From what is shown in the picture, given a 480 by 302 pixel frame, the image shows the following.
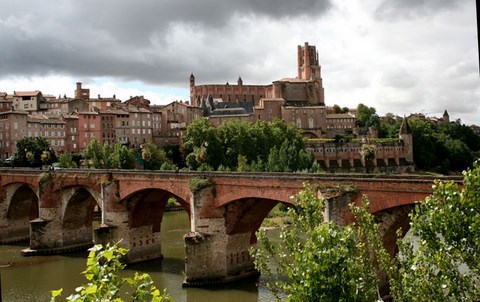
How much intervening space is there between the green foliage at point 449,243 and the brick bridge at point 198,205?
41.2 feet

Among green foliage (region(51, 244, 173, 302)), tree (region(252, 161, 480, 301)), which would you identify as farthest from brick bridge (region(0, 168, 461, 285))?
green foliage (region(51, 244, 173, 302))

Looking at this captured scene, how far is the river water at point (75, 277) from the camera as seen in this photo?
26891mm

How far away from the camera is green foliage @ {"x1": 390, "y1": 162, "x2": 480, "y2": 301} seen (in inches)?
302

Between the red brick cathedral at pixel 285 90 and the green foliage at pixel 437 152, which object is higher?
the red brick cathedral at pixel 285 90

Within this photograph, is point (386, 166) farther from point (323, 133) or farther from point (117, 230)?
point (117, 230)

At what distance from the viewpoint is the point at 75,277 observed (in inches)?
1266

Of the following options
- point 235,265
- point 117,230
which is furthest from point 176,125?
point 235,265

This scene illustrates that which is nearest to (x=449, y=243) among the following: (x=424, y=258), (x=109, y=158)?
(x=424, y=258)

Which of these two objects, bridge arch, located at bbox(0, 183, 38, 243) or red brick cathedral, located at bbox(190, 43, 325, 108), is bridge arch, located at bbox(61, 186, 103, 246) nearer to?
bridge arch, located at bbox(0, 183, 38, 243)

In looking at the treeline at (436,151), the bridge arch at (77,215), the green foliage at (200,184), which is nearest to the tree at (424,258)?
the green foliage at (200,184)

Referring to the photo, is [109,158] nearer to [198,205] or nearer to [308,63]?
[198,205]

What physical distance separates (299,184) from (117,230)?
1458cm

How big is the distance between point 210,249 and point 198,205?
2.41 meters

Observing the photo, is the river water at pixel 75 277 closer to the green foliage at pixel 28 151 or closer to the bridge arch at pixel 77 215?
the bridge arch at pixel 77 215
